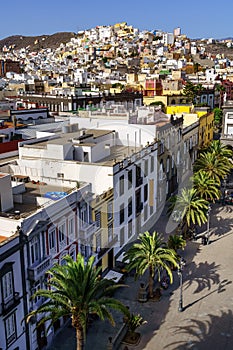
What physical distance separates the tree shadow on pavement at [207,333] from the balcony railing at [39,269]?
9161 millimetres

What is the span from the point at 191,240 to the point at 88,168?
49.0 ft

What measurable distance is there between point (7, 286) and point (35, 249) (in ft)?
9.45

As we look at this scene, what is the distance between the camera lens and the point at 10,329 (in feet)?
66.9

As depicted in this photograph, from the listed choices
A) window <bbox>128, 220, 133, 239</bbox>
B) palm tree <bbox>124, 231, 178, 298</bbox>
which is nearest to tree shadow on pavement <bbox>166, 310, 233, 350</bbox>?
palm tree <bbox>124, 231, 178, 298</bbox>

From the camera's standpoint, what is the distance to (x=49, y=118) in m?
58.1

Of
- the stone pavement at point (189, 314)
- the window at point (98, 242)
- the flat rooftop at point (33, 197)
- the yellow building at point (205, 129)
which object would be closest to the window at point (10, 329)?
the stone pavement at point (189, 314)

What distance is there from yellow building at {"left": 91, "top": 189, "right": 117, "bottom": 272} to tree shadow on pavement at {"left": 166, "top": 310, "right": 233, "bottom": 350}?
27.1ft

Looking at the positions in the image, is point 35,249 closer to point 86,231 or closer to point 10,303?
point 10,303

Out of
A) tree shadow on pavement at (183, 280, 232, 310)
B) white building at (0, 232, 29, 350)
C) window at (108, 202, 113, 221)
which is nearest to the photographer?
white building at (0, 232, 29, 350)

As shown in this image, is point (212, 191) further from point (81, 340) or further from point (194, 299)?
point (81, 340)

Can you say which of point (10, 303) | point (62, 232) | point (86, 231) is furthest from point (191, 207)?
point (10, 303)

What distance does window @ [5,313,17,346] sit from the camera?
20094mm

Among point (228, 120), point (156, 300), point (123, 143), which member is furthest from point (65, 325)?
point (228, 120)

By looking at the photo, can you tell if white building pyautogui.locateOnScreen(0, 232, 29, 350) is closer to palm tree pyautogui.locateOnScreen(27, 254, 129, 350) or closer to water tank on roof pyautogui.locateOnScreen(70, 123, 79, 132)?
palm tree pyautogui.locateOnScreen(27, 254, 129, 350)
